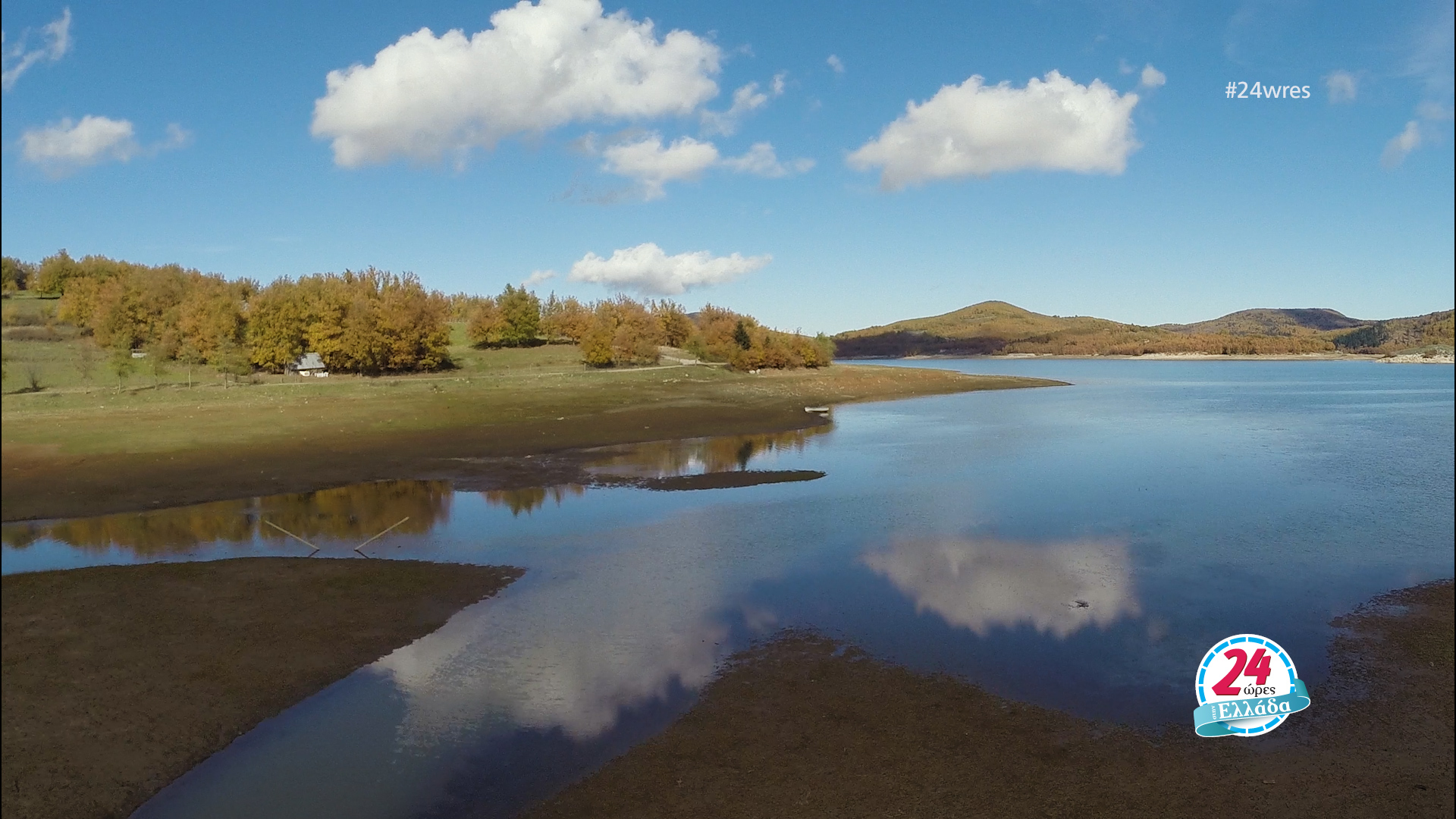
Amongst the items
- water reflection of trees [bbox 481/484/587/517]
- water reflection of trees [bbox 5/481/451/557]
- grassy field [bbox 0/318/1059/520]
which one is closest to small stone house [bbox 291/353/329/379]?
grassy field [bbox 0/318/1059/520]

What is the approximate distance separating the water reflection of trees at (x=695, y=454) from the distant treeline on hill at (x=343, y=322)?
54.3 feet

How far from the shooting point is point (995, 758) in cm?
1012

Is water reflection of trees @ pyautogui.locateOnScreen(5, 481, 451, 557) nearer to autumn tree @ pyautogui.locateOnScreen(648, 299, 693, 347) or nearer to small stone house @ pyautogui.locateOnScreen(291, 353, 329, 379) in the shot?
small stone house @ pyautogui.locateOnScreen(291, 353, 329, 379)

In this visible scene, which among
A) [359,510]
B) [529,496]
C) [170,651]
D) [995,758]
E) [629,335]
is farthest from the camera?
[629,335]

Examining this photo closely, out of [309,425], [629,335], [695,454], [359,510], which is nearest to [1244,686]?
[359,510]

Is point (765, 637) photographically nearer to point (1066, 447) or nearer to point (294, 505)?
point (294, 505)

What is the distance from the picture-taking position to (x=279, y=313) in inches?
2511

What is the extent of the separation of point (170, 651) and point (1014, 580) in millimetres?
16509

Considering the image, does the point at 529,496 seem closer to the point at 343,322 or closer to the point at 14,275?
the point at 14,275

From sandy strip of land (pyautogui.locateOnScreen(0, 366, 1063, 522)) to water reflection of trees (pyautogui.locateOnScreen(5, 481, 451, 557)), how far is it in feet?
4.26

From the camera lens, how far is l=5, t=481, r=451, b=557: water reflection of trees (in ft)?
69.1

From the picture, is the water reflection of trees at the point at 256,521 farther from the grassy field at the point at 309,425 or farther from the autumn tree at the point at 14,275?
the autumn tree at the point at 14,275

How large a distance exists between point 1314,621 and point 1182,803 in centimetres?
823

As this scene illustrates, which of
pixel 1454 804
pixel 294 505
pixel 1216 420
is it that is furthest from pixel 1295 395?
pixel 294 505
